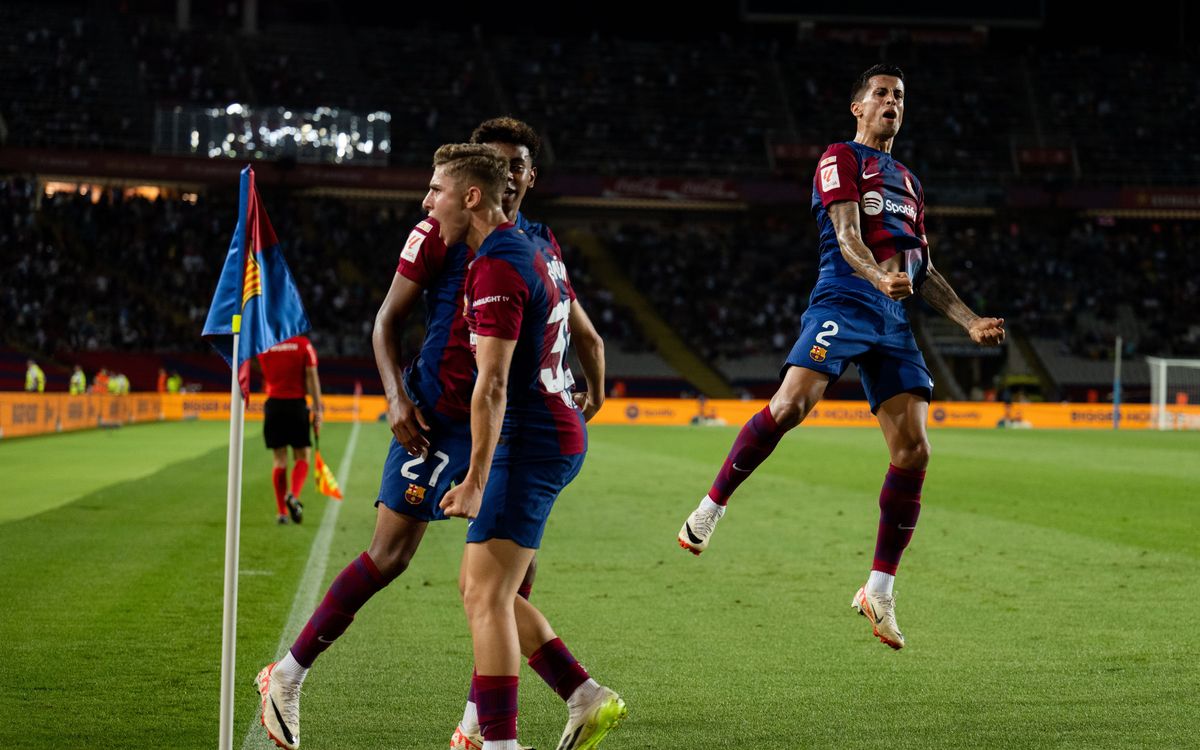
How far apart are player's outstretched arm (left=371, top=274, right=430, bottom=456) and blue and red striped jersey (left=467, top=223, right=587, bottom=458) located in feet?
1.14

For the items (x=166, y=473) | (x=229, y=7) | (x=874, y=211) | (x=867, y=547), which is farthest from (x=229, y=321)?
(x=229, y=7)

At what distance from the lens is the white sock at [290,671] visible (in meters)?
5.20

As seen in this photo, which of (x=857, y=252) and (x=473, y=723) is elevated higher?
(x=857, y=252)

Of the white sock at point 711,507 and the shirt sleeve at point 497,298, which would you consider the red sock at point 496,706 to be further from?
the white sock at point 711,507

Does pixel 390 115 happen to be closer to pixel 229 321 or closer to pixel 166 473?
pixel 166 473

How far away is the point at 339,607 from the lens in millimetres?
5246

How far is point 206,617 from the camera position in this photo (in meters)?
8.16

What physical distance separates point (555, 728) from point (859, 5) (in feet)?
179

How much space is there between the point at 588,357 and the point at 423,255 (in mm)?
797

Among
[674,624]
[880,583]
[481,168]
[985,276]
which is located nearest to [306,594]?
[674,624]

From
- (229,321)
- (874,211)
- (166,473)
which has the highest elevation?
(874,211)

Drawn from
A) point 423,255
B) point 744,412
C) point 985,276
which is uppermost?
point 985,276

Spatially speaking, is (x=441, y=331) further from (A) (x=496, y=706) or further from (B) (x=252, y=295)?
(A) (x=496, y=706)

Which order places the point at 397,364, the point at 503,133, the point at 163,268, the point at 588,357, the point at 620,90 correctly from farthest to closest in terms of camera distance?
the point at 620,90 → the point at 163,268 → the point at 588,357 → the point at 503,133 → the point at 397,364
